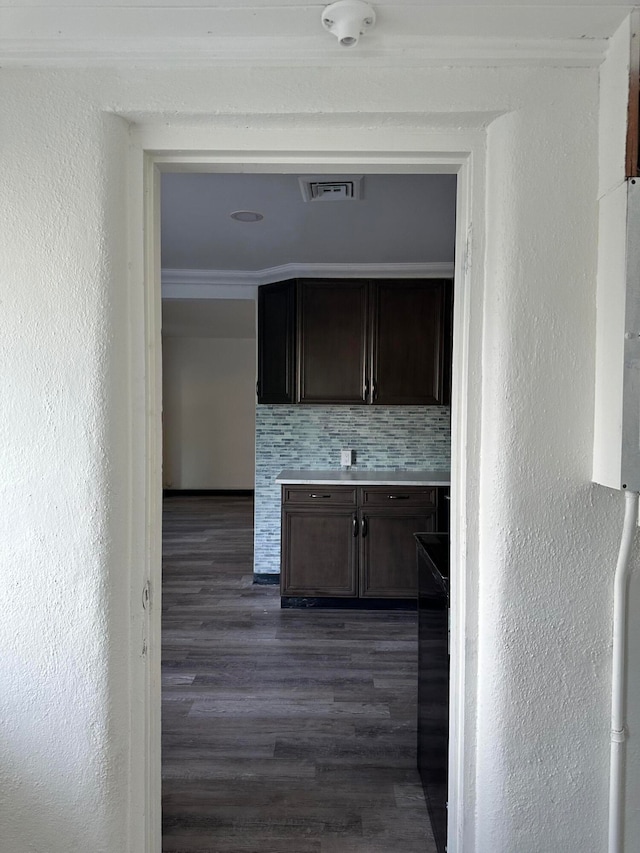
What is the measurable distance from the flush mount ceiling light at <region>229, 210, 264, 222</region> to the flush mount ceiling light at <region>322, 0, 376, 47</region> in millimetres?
1992

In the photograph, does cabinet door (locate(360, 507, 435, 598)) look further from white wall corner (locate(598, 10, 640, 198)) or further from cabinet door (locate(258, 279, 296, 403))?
white wall corner (locate(598, 10, 640, 198))

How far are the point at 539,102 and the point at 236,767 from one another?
2429 millimetres

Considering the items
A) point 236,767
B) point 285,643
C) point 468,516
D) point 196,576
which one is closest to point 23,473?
point 468,516

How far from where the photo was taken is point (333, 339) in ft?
13.7

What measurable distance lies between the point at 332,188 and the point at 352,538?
234 cm

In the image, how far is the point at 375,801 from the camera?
6.59 feet

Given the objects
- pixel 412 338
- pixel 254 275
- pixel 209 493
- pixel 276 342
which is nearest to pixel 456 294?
pixel 412 338

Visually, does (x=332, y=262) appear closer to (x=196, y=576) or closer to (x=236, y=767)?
(x=196, y=576)

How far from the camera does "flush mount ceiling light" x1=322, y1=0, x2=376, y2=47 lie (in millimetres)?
1112

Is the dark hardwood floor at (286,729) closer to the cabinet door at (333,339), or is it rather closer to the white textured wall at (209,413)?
the cabinet door at (333,339)

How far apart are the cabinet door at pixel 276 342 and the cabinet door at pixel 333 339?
9 cm

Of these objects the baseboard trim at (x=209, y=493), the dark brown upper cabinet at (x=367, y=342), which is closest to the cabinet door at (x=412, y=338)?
the dark brown upper cabinet at (x=367, y=342)

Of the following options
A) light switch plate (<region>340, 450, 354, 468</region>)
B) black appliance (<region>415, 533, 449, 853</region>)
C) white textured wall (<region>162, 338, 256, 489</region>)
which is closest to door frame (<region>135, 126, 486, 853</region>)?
black appliance (<region>415, 533, 449, 853</region>)

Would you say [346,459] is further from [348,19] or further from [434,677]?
[348,19]
